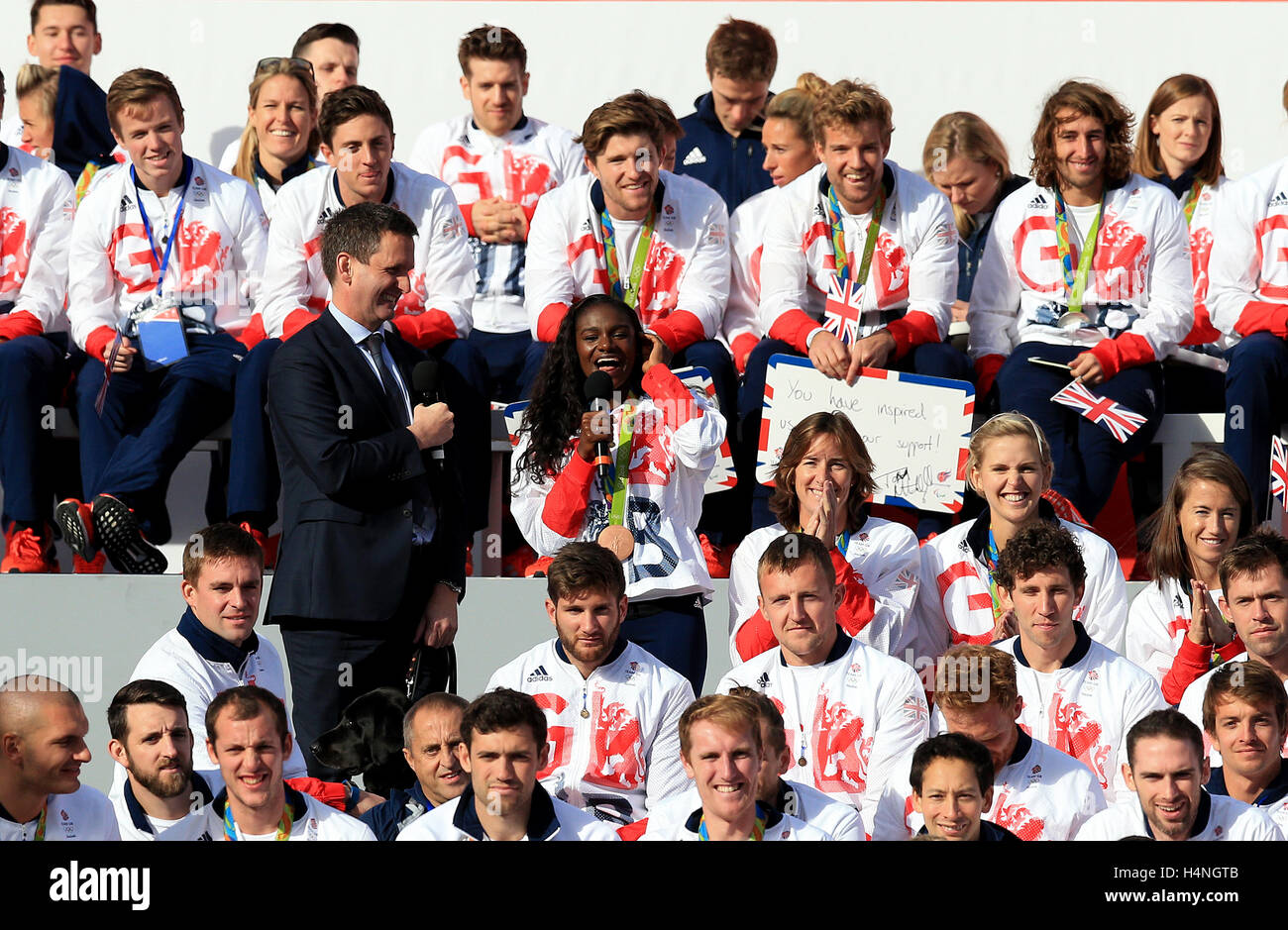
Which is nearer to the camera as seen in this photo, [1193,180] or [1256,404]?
[1256,404]

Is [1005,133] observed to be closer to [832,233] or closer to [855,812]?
[832,233]

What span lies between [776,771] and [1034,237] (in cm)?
255

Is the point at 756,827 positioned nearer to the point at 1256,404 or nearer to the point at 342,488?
the point at 342,488

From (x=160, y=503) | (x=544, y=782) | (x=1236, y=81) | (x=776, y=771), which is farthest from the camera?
(x=1236, y=81)

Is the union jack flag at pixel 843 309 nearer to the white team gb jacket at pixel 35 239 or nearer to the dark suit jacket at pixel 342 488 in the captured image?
the dark suit jacket at pixel 342 488

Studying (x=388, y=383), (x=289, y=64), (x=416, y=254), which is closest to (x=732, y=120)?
(x=416, y=254)

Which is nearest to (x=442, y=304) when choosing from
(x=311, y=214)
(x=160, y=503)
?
(x=311, y=214)

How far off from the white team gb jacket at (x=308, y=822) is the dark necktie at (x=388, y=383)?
102cm

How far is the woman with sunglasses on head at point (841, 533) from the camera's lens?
17.1 feet

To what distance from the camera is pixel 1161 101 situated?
22.1ft

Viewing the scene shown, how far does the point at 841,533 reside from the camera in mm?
5367

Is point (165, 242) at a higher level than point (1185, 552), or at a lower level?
higher

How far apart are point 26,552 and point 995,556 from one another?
2807 millimetres

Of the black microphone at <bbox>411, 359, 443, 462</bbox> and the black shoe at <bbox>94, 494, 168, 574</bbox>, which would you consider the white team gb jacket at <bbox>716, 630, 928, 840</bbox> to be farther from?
the black shoe at <bbox>94, 494, 168, 574</bbox>
